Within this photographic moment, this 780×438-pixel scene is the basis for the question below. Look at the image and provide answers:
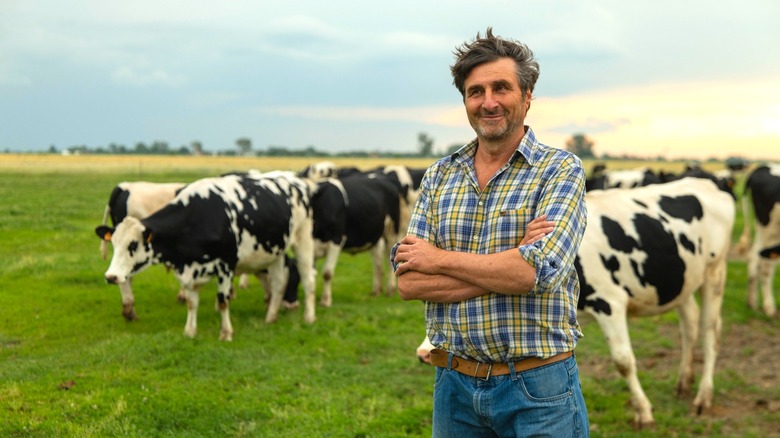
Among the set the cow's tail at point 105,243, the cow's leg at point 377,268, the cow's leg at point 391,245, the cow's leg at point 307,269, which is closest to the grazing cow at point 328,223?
the cow's leg at point 307,269

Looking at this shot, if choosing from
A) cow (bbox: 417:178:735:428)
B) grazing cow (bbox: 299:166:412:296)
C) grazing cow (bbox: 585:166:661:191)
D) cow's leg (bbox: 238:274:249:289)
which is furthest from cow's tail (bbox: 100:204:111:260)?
grazing cow (bbox: 585:166:661:191)

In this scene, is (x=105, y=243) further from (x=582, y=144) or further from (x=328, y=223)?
(x=582, y=144)

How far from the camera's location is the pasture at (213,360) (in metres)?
6.09

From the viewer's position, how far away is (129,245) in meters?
8.35

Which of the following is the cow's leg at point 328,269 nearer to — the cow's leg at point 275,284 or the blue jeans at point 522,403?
the cow's leg at point 275,284

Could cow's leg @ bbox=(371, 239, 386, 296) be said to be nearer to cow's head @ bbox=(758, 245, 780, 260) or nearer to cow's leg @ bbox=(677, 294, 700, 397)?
cow's leg @ bbox=(677, 294, 700, 397)

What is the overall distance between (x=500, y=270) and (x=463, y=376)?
56cm

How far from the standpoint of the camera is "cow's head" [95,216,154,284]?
8266mm

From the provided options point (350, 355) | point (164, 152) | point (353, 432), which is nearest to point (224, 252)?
point (350, 355)

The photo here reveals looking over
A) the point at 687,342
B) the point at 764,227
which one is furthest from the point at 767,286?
the point at 687,342

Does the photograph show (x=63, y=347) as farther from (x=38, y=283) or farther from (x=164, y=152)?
(x=164, y=152)

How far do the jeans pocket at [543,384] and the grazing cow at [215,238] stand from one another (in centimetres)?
645

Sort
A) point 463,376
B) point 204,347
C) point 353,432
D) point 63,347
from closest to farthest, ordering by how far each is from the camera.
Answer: point 463,376 → point 353,432 → point 63,347 → point 204,347

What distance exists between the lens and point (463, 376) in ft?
9.87
